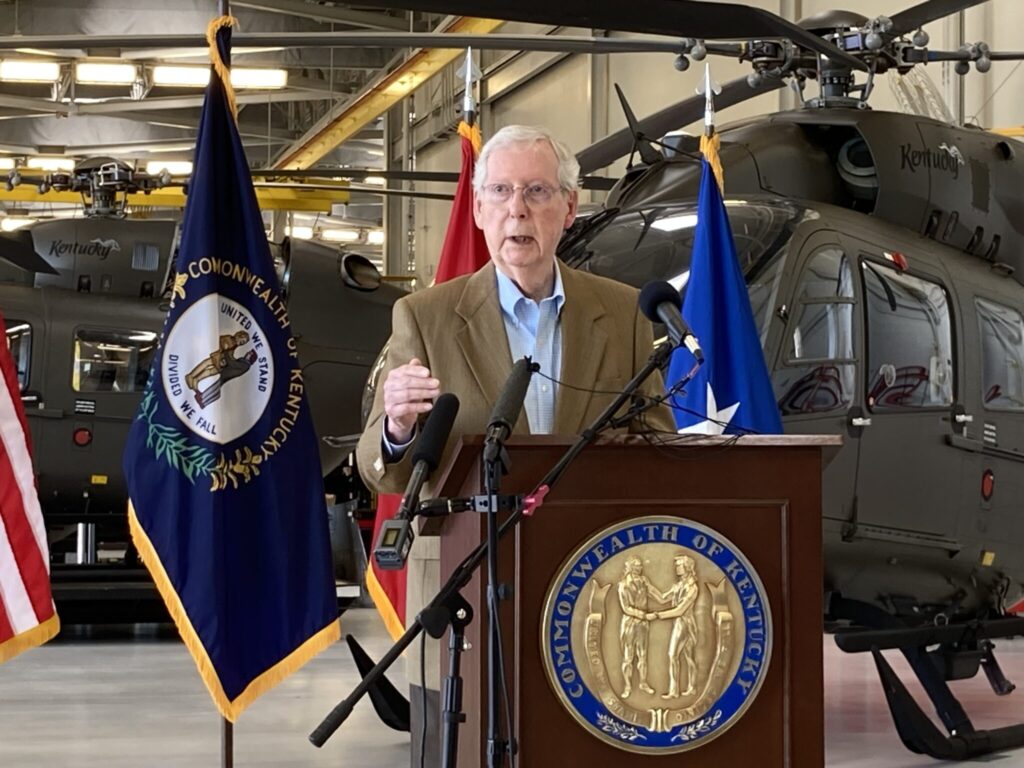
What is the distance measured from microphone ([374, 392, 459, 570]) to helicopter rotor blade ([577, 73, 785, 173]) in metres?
3.57

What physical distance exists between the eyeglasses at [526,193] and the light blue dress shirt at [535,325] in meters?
0.15

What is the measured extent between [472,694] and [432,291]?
0.77 m

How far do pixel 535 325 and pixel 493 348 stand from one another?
0.11 metres

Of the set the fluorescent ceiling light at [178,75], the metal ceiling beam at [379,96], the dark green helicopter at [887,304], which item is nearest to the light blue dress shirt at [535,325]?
the dark green helicopter at [887,304]

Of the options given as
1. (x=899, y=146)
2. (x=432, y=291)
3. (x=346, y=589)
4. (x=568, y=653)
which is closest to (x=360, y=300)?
(x=346, y=589)

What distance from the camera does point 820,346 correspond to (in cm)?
465

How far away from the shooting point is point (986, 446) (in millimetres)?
5137

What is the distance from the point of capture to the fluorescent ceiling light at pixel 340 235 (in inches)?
988

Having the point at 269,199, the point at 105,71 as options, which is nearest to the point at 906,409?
the point at 269,199

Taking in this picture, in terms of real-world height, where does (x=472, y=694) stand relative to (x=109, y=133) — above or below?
below

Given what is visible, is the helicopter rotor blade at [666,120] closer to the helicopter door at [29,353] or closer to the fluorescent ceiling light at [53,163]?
the helicopter door at [29,353]

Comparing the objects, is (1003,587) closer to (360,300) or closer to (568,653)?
(568,653)

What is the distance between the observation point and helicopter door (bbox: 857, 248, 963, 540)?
15.5 ft

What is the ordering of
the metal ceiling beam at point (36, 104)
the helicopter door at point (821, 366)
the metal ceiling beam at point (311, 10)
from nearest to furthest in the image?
the helicopter door at point (821, 366) < the metal ceiling beam at point (311, 10) < the metal ceiling beam at point (36, 104)
